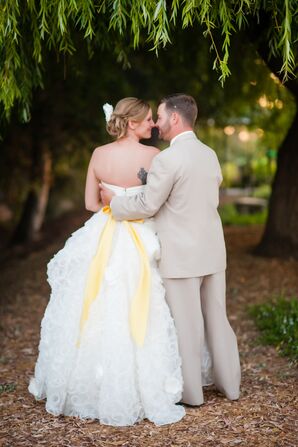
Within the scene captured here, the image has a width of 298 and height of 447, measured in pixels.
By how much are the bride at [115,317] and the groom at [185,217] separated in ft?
0.33

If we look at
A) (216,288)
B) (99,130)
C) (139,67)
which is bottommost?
(216,288)

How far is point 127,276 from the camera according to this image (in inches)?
158

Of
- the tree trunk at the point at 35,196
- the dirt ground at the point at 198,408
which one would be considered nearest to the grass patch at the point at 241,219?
the tree trunk at the point at 35,196

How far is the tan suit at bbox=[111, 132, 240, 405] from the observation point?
3988 mm

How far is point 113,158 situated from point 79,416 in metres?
1.73

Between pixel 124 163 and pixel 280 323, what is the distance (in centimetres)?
271

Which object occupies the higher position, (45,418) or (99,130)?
(99,130)

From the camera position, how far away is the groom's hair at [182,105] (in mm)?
4031

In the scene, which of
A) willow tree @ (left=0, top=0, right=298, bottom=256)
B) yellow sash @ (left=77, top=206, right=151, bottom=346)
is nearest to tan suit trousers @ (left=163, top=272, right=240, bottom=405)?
yellow sash @ (left=77, top=206, right=151, bottom=346)

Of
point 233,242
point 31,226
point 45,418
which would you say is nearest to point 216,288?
point 45,418

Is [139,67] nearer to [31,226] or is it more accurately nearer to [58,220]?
[31,226]

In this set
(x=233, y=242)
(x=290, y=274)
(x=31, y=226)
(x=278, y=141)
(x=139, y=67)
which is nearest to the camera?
(x=290, y=274)

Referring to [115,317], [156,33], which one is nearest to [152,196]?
[115,317]

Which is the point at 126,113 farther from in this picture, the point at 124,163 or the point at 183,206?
the point at 183,206
